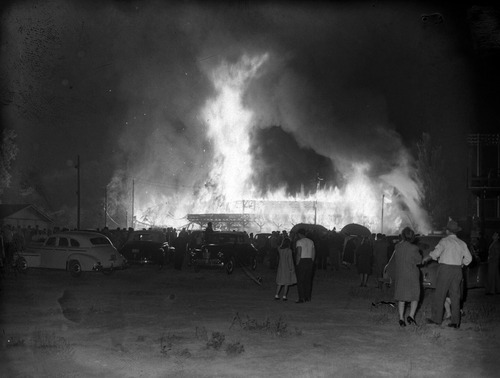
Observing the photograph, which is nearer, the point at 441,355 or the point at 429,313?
the point at 441,355

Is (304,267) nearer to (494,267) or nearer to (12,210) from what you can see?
(494,267)

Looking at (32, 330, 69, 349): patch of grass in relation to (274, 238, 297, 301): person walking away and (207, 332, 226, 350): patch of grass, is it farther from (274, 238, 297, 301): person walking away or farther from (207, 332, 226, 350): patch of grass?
(274, 238, 297, 301): person walking away

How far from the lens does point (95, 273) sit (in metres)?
21.1

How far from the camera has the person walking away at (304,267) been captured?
45.1 feet

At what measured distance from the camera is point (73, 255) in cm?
2000

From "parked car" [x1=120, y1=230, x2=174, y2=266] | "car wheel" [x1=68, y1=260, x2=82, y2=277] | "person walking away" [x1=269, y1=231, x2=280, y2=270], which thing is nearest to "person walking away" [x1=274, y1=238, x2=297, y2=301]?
"car wheel" [x1=68, y1=260, x2=82, y2=277]

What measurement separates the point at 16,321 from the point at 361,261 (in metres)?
10.3

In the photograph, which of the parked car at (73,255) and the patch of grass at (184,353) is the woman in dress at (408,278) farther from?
the parked car at (73,255)

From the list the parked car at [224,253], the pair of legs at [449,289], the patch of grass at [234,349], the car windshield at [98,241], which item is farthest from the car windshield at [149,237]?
the patch of grass at [234,349]

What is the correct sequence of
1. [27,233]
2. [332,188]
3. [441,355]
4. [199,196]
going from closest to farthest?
1. [441,355]
2. [27,233]
3. [332,188]
4. [199,196]

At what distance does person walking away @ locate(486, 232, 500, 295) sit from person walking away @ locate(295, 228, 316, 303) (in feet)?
17.9

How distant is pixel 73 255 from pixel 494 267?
1369 cm

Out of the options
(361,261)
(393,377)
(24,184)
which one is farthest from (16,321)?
(24,184)

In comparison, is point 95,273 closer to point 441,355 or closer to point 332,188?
point 441,355
